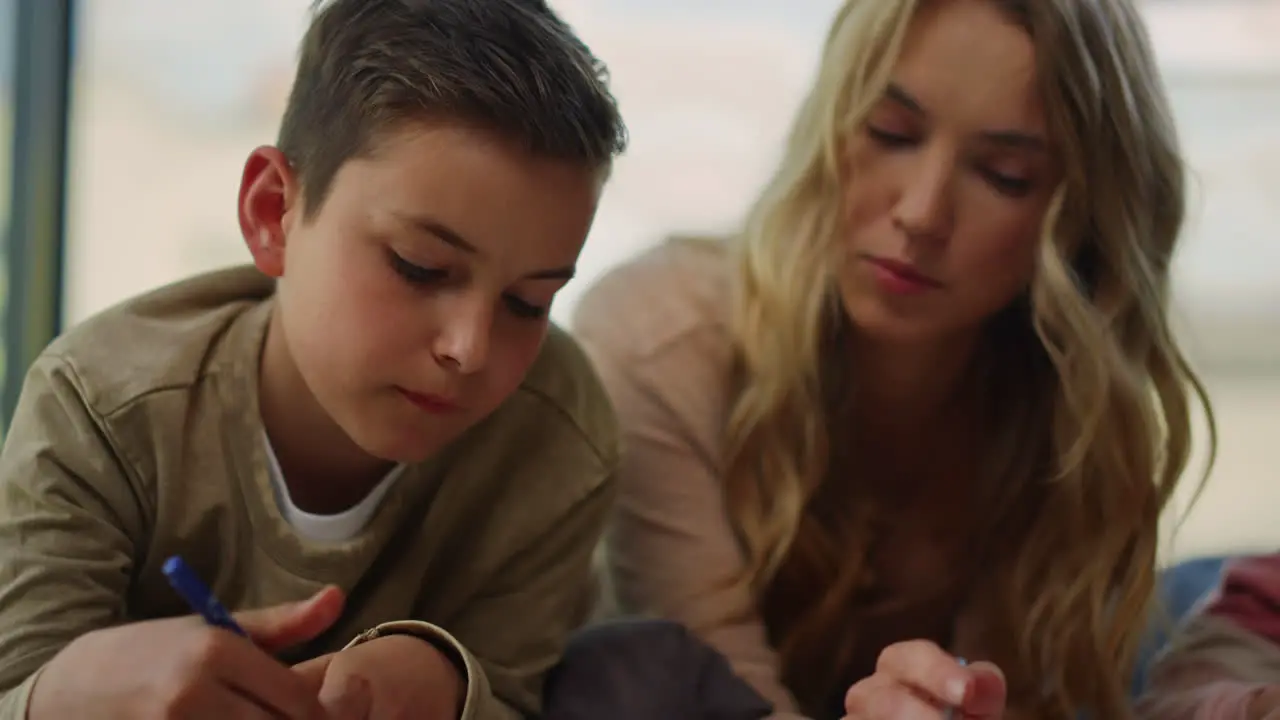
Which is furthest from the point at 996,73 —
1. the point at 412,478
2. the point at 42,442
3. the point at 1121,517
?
the point at 42,442

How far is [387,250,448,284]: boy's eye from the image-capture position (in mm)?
771

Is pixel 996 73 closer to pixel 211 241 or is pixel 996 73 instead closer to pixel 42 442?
Answer: pixel 42 442

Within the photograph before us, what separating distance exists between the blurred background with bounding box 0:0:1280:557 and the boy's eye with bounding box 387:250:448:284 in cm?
77

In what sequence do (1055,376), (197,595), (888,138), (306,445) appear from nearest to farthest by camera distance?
(197,595)
(306,445)
(888,138)
(1055,376)

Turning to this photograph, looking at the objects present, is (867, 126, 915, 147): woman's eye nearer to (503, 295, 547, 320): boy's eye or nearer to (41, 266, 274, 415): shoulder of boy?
(503, 295, 547, 320): boy's eye

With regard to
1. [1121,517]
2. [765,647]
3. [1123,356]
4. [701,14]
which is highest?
[701,14]

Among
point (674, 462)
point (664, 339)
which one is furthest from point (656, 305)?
point (674, 462)

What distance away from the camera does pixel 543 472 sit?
944 millimetres

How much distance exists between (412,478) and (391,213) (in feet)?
0.73

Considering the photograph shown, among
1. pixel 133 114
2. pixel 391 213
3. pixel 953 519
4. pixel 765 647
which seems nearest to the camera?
pixel 391 213

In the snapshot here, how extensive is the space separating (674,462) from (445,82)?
1.31 ft

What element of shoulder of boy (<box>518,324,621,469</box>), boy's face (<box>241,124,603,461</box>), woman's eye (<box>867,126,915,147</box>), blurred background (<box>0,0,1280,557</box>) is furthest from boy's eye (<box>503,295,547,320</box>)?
blurred background (<box>0,0,1280,557</box>)

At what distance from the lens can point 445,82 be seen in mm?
784

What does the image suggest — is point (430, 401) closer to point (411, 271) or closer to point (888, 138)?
point (411, 271)
